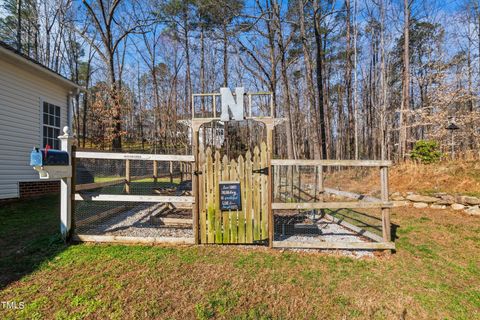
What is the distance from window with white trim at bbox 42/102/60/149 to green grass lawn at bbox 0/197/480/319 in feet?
17.6

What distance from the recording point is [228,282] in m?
2.96

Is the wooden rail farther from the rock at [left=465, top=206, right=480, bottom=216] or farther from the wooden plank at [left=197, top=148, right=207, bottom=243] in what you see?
the rock at [left=465, top=206, right=480, bottom=216]

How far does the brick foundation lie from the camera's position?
24.7ft

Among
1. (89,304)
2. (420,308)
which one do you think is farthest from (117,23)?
(420,308)

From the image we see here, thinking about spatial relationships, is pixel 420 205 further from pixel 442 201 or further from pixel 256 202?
pixel 256 202

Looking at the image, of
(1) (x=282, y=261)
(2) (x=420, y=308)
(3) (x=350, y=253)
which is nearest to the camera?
(2) (x=420, y=308)

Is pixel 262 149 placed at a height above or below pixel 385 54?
below

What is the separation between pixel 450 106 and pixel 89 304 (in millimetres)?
19659

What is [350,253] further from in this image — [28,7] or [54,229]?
[28,7]

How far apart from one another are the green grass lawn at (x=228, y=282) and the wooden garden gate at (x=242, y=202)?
229mm

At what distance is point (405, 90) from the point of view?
1354cm

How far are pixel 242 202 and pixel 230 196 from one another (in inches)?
8.6

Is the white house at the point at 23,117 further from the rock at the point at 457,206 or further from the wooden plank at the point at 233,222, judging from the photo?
the rock at the point at 457,206

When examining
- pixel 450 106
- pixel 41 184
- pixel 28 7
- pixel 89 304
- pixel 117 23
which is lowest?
pixel 89 304
